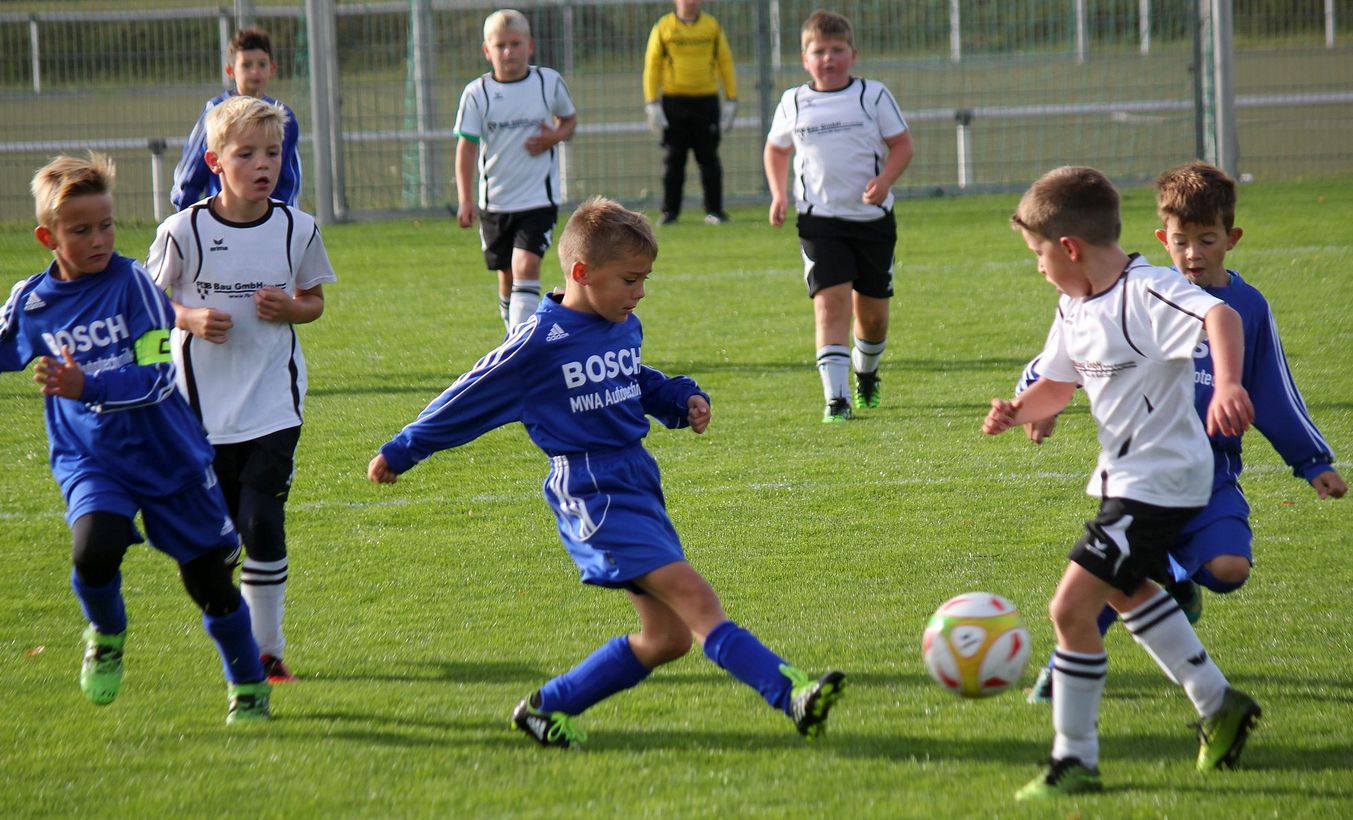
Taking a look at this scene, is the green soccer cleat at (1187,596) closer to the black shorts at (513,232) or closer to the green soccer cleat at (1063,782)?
the green soccer cleat at (1063,782)

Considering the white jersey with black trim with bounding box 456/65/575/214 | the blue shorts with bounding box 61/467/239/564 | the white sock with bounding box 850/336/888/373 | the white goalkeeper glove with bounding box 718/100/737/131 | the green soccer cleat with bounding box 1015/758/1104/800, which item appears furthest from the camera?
the white goalkeeper glove with bounding box 718/100/737/131

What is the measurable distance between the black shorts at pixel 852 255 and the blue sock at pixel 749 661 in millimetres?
4467

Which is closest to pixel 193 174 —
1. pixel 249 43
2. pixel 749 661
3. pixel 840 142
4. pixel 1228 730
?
pixel 249 43

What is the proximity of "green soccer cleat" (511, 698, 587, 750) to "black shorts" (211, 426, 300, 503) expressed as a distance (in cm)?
104

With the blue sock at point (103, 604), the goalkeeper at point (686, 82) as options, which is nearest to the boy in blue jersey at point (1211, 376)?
the blue sock at point (103, 604)

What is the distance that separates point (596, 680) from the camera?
3836 mm

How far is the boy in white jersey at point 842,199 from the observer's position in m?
7.93

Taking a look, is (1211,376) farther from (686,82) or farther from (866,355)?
(686,82)

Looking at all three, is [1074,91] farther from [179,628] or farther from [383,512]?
[179,628]

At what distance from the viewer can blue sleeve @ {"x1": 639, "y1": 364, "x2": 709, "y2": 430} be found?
13.0 feet

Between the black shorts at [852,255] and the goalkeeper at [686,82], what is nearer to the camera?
the black shorts at [852,255]

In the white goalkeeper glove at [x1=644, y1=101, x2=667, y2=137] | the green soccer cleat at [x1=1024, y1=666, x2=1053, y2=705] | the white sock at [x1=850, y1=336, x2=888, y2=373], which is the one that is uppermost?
the white goalkeeper glove at [x1=644, y1=101, x2=667, y2=137]

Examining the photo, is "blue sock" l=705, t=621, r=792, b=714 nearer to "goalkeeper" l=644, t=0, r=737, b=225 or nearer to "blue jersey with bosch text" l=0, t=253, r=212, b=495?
"blue jersey with bosch text" l=0, t=253, r=212, b=495

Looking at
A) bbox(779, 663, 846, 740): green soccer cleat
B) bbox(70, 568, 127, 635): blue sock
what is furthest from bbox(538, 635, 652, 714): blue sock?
bbox(70, 568, 127, 635): blue sock
